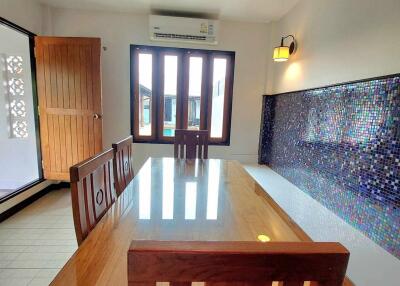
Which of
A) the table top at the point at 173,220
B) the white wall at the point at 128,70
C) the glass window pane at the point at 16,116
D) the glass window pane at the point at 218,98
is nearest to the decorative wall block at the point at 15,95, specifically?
the glass window pane at the point at 16,116

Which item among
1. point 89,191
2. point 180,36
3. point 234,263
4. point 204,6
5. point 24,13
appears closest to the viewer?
point 234,263

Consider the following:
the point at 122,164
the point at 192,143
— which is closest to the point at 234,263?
the point at 122,164

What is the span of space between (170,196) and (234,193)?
0.36m

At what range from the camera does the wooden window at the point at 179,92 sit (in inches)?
129

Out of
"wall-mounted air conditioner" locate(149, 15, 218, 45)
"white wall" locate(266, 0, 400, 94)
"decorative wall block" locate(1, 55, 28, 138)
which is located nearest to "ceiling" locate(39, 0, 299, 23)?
"wall-mounted air conditioner" locate(149, 15, 218, 45)

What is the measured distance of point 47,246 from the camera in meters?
1.88

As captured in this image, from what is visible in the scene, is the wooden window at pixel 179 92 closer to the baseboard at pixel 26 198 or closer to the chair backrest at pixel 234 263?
the baseboard at pixel 26 198

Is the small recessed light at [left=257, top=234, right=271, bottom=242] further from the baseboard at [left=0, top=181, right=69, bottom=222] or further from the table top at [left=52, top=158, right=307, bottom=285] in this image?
the baseboard at [left=0, top=181, right=69, bottom=222]

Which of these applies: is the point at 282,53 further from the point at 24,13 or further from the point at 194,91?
the point at 24,13

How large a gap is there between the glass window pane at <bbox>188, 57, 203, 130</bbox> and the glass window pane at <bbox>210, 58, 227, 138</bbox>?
0.23 meters

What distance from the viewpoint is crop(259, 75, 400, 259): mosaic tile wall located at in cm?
136

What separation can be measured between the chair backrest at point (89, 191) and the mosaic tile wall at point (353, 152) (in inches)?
65.3

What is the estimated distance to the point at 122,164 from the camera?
59.8 inches

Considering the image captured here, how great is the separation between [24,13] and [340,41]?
3.35 meters
